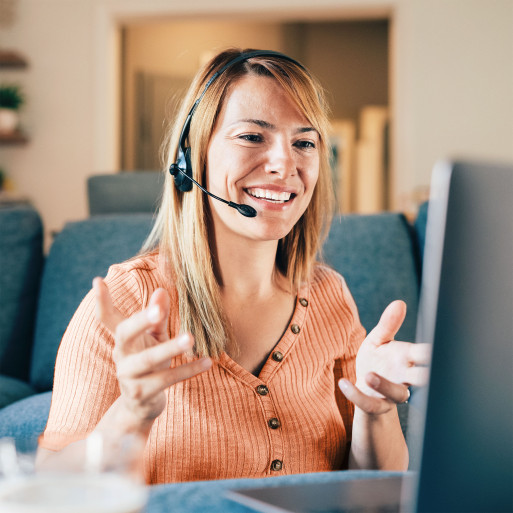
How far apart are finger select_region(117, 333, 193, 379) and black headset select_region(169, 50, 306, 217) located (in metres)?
0.45

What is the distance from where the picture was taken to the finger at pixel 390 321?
2.18ft

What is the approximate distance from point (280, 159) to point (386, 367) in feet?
1.32

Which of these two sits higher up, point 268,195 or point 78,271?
point 268,195

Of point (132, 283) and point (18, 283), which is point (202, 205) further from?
→ point (18, 283)

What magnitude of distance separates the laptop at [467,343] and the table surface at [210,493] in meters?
0.16

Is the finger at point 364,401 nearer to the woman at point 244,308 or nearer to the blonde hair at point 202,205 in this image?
the woman at point 244,308

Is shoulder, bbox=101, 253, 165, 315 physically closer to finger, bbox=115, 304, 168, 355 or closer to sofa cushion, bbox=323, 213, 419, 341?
finger, bbox=115, 304, 168, 355

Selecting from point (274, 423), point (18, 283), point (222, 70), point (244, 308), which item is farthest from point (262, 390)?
point (18, 283)

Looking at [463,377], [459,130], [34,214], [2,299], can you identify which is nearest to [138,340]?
[463,377]

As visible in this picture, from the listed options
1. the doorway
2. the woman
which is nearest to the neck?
the woman

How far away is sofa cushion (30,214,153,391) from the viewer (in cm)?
130

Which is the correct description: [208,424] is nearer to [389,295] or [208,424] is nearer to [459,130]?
[389,295]

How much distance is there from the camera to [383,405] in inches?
28.2

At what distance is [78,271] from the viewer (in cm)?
133
